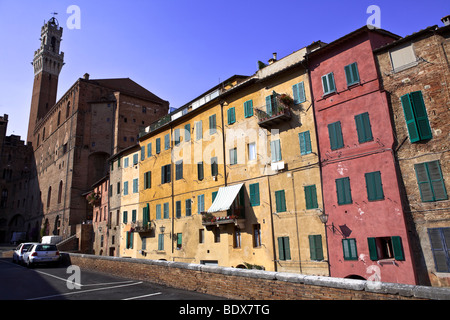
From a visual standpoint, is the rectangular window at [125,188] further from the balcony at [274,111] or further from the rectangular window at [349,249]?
the rectangular window at [349,249]

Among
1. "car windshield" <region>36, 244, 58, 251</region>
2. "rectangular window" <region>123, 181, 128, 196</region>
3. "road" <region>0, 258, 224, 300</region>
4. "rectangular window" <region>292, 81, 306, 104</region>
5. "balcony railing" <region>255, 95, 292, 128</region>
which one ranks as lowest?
"road" <region>0, 258, 224, 300</region>

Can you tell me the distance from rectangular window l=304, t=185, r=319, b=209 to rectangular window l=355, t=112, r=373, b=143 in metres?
3.73

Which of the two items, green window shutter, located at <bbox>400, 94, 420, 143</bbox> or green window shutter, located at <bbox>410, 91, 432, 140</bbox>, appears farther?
green window shutter, located at <bbox>400, 94, 420, 143</bbox>

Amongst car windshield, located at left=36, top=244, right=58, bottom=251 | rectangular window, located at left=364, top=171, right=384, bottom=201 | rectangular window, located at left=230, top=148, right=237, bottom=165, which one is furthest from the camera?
rectangular window, located at left=230, top=148, right=237, bottom=165

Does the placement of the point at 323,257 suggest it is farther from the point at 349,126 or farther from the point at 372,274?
the point at 349,126

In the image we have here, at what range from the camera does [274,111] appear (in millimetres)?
20000

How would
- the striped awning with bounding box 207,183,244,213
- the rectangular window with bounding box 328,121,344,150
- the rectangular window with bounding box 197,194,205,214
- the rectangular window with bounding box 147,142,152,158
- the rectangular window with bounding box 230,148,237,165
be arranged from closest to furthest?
the rectangular window with bounding box 328,121,344,150 → the striped awning with bounding box 207,183,244,213 → the rectangular window with bounding box 230,148,237,165 → the rectangular window with bounding box 197,194,205,214 → the rectangular window with bounding box 147,142,152,158

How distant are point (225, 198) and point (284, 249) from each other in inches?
213

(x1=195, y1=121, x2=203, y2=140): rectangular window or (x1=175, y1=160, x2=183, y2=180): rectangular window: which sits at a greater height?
(x1=195, y1=121, x2=203, y2=140): rectangular window

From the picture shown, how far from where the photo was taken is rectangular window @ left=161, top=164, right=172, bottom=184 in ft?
94.3

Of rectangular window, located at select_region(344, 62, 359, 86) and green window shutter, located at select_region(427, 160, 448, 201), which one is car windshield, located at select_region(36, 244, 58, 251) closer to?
rectangular window, located at select_region(344, 62, 359, 86)

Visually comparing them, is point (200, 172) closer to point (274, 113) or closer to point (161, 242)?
point (161, 242)

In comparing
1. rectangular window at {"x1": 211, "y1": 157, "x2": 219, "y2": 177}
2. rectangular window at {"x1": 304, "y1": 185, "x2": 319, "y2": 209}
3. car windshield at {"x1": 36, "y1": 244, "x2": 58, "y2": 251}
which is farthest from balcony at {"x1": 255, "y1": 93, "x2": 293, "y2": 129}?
car windshield at {"x1": 36, "y1": 244, "x2": 58, "y2": 251}

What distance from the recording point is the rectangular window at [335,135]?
16953 mm
